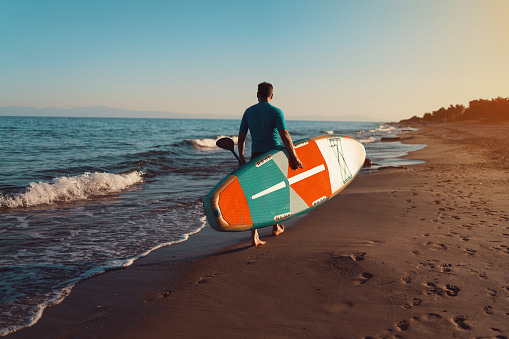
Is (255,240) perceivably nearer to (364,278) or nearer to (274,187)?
(274,187)

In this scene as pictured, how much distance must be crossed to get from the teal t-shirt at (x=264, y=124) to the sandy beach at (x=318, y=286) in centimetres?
125

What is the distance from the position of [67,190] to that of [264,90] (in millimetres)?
5911

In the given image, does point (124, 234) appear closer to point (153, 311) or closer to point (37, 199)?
point (153, 311)

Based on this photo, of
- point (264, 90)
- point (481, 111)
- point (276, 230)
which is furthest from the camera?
point (481, 111)

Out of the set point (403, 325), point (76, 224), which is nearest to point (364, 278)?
point (403, 325)

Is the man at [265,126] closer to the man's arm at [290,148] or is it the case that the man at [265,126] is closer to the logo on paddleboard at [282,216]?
the man's arm at [290,148]

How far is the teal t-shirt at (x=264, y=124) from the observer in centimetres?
429

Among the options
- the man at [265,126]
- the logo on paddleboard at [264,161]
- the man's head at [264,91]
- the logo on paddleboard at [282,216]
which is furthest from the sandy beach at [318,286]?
the man's head at [264,91]

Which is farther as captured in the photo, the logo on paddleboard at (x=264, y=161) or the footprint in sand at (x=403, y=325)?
the logo on paddleboard at (x=264, y=161)

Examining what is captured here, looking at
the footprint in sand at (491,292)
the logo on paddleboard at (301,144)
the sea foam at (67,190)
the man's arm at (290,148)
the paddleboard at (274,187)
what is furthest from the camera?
the sea foam at (67,190)

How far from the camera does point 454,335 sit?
Result: 225 cm

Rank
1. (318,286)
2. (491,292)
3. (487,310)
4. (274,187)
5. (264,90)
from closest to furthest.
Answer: (487,310) → (491,292) → (318,286) → (264,90) → (274,187)

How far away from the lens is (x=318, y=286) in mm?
3057

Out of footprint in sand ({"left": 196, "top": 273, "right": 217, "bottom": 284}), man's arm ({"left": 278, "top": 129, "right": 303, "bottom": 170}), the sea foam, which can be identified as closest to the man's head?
man's arm ({"left": 278, "top": 129, "right": 303, "bottom": 170})
